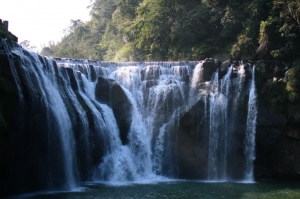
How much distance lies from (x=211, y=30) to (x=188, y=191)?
74.1ft

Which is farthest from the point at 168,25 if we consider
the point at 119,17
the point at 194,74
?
the point at 119,17

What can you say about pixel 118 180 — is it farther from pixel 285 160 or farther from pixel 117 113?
pixel 285 160

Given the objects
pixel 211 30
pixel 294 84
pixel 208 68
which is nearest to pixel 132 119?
pixel 208 68

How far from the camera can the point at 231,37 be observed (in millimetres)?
37594

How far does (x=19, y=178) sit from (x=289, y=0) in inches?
941

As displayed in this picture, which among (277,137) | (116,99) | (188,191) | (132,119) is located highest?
(116,99)

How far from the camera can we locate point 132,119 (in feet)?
96.6

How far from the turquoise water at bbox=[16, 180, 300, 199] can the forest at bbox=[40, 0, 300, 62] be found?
37.7ft

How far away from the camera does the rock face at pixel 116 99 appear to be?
28969mm

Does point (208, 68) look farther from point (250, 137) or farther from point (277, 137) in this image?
point (277, 137)

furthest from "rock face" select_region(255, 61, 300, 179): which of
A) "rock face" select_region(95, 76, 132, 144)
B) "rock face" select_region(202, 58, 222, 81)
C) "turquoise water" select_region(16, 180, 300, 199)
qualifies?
"rock face" select_region(95, 76, 132, 144)

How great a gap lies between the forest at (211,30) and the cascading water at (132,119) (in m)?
4.18

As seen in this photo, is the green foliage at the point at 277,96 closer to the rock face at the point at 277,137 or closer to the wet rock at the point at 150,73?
the rock face at the point at 277,137

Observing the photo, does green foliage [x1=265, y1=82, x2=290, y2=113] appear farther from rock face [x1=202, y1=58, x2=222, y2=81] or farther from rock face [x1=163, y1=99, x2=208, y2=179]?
rock face [x1=163, y1=99, x2=208, y2=179]
